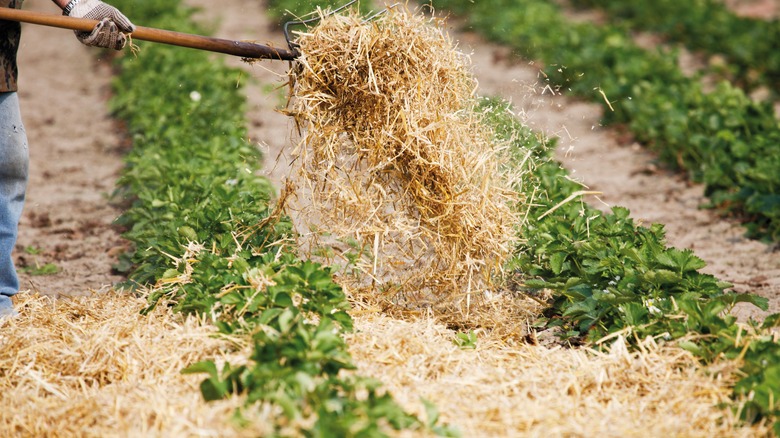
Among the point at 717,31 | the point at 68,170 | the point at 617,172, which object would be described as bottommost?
the point at 68,170

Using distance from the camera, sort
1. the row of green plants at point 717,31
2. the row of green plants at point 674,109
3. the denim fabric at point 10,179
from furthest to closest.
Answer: the row of green plants at point 717,31, the row of green plants at point 674,109, the denim fabric at point 10,179

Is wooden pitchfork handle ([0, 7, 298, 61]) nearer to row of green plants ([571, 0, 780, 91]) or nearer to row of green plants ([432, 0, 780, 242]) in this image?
row of green plants ([432, 0, 780, 242])

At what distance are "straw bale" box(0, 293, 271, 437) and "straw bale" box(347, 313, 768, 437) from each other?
2.07 ft

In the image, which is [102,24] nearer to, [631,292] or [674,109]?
[631,292]

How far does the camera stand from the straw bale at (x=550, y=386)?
268cm

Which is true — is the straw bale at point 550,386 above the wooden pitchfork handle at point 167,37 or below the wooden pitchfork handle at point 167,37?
below

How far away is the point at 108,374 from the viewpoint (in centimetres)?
313

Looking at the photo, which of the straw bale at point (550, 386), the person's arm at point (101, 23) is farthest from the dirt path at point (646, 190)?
the person's arm at point (101, 23)

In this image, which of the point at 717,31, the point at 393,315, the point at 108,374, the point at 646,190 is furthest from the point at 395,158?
the point at 717,31

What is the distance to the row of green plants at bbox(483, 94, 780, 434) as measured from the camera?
114 inches

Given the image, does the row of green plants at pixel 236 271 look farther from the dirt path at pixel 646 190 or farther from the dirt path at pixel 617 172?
the dirt path at pixel 646 190

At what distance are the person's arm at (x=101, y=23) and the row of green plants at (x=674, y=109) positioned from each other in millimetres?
2246

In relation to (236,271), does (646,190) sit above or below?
below

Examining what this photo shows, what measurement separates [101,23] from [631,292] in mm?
2620
